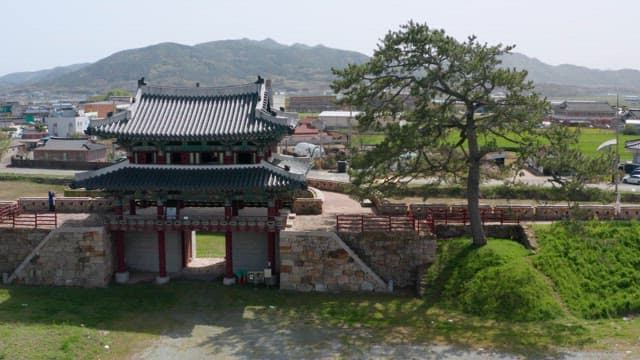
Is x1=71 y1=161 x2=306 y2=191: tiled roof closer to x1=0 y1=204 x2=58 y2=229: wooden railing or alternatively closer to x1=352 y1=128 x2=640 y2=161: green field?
x1=0 y1=204 x2=58 y2=229: wooden railing

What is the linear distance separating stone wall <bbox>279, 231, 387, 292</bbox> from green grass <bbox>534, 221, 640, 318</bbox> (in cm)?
856

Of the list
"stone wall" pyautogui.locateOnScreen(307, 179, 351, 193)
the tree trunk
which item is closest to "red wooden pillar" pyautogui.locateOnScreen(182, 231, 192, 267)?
"stone wall" pyautogui.locateOnScreen(307, 179, 351, 193)

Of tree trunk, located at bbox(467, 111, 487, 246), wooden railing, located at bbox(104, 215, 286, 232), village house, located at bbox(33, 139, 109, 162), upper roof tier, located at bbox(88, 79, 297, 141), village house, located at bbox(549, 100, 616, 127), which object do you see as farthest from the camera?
village house, located at bbox(549, 100, 616, 127)

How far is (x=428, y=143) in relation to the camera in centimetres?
2820

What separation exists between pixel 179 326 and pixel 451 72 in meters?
17.1

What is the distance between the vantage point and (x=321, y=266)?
29.8m

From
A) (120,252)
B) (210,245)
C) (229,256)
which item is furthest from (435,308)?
(210,245)

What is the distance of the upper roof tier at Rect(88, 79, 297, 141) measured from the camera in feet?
96.9

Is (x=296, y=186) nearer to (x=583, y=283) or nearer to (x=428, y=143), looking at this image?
(x=428, y=143)

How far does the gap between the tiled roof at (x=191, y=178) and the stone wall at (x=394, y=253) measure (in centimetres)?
452

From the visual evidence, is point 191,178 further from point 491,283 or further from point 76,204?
point 491,283

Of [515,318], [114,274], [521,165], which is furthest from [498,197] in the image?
[114,274]

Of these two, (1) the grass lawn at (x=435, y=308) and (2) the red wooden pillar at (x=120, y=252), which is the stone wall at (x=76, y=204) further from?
(1) the grass lawn at (x=435, y=308)

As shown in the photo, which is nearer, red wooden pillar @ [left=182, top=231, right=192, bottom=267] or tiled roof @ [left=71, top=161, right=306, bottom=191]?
tiled roof @ [left=71, top=161, right=306, bottom=191]
